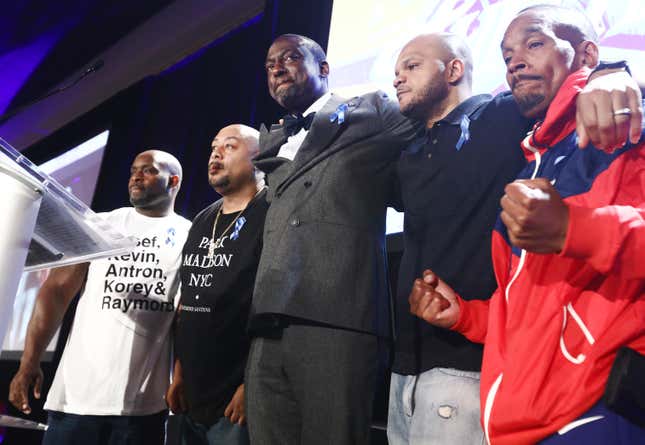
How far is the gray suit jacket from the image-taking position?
1508 mm

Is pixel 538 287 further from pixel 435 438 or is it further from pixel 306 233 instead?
pixel 306 233

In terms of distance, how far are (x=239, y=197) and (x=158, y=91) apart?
9.80 feet

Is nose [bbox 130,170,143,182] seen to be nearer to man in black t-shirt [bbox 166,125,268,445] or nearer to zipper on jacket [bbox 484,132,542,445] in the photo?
man in black t-shirt [bbox 166,125,268,445]

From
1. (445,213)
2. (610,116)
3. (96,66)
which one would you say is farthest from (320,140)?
(96,66)

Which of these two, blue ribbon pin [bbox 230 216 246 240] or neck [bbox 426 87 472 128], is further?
blue ribbon pin [bbox 230 216 246 240]

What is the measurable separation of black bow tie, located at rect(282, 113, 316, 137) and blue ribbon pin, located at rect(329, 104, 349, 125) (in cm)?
10

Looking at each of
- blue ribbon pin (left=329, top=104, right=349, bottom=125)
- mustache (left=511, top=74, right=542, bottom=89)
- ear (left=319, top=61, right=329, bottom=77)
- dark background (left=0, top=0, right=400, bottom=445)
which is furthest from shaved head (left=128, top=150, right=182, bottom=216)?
mustache (left=511, top=74, right=542, bottom=89)

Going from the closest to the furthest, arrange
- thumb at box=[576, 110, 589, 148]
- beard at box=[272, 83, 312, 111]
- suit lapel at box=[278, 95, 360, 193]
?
thumb at box=[576, 110, 589, 148] < suit lapel at box=[278, 95, 360, 193] < beard at box=[272, 83, 312, 111]

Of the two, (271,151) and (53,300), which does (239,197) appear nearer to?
(271,151)

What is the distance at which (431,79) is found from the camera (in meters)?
1.61

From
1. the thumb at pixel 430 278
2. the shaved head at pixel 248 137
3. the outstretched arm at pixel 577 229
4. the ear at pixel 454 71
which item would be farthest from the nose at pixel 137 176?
the outstretched arm at pixel 577 229

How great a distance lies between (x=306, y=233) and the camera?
160cm

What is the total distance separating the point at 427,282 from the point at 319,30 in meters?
2.18

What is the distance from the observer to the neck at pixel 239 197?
2.17 metres
